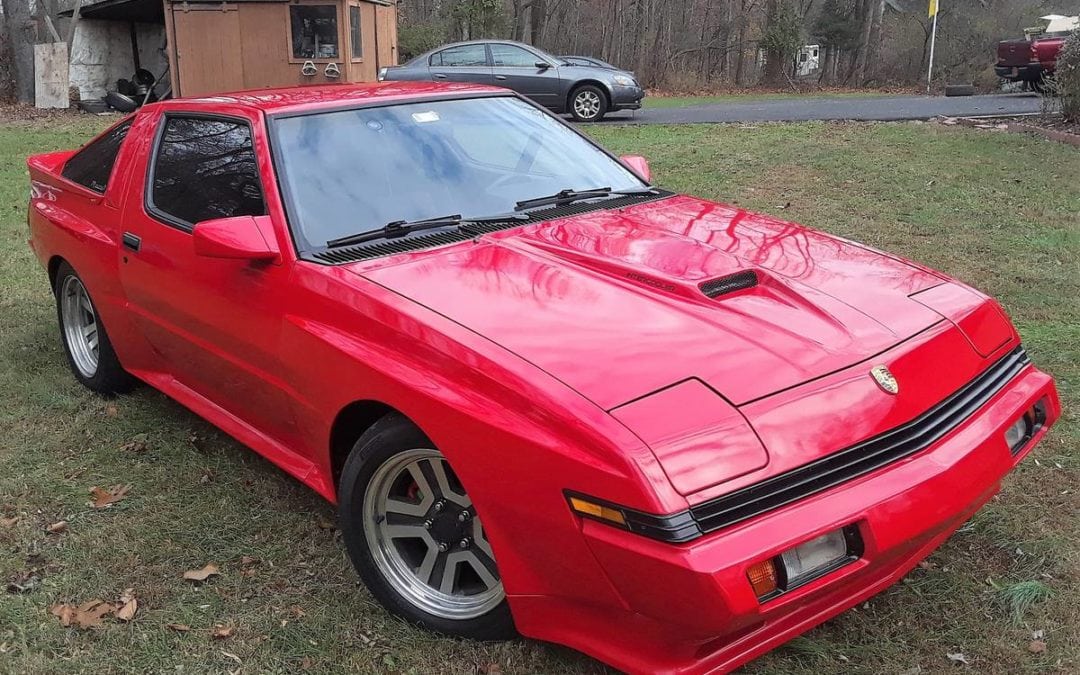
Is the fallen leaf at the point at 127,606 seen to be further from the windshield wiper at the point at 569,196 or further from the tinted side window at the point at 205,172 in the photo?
the windshield wiper at the point at 569,196

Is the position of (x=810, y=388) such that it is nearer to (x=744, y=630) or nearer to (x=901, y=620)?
(x=744, y=630)

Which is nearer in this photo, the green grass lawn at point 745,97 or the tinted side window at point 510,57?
the tinted side window at point 510,57

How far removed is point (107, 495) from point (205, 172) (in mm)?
1356

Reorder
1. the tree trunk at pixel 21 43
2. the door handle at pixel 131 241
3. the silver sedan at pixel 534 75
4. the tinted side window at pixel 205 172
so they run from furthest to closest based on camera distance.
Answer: the tree trunk at pixel 21 43 → the silver sedan at pixel 534 75 → the door handle at pixel 131 241 → the tinted side window at pixel 205 172

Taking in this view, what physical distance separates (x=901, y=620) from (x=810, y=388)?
967 millimetres

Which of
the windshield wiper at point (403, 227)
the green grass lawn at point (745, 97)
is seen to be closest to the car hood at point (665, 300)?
the windshield wiper at point (403, 227)

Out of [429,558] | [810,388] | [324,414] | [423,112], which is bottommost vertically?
[429,558]

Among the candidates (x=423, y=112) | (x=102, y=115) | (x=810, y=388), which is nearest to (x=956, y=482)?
(x=810, y=388)

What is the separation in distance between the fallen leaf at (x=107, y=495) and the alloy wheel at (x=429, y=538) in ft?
4.81

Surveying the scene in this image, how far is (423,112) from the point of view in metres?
3.64

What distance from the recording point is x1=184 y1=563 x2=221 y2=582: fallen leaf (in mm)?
3146

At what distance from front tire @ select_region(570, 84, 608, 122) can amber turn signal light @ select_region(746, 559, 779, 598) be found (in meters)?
13.8

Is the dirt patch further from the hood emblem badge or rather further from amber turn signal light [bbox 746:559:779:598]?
amber turn signal light [bbox 746:559:779:598]

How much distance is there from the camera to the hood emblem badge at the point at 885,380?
7.77 feet
